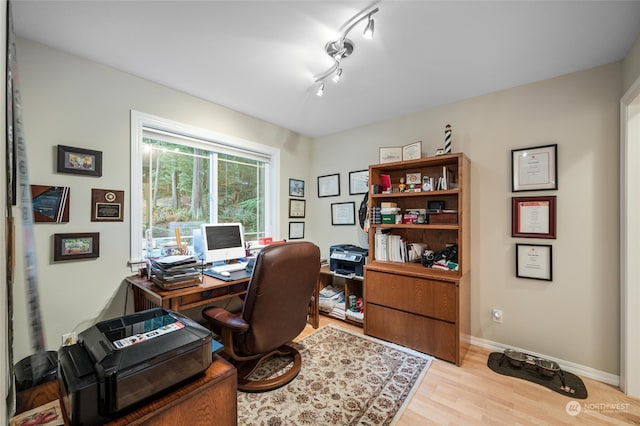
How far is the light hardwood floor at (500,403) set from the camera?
5.20 ft

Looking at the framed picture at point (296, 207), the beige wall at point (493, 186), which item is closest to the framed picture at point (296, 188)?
the framed picture at point (296, 207)

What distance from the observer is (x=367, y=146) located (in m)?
3.26

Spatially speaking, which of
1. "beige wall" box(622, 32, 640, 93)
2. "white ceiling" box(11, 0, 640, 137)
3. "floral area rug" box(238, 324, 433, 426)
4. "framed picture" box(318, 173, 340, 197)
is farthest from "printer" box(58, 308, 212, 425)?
"beige wall" box(622, 32, 640, 93)

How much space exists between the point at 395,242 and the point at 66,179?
278 cm

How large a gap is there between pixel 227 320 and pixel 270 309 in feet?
0.92

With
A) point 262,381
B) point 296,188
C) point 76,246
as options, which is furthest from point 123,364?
point 296,188

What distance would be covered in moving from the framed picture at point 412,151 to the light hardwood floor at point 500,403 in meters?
1.89

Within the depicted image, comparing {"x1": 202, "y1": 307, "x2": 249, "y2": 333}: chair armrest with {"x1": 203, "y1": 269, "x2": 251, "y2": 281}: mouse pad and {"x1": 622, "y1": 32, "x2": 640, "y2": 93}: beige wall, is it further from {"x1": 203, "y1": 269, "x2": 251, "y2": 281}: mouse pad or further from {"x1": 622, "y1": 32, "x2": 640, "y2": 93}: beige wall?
{"x1": 622, "y1": 32, "x2": 640, "y2": 93}: beige wall

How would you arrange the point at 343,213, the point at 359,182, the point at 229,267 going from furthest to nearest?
the point at 343,213
the point at 359,182
the point at 229,267

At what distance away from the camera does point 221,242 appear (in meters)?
2.56

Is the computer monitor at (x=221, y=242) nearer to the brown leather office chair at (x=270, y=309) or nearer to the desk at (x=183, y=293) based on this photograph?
the desk at (x=183, y=293)

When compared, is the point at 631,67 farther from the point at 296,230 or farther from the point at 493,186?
the point at 296,230

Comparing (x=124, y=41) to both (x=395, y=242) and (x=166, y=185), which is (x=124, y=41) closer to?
(x=166, y=185)

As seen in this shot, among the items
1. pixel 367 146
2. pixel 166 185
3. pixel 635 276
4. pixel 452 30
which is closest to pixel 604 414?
pixel 635 276
